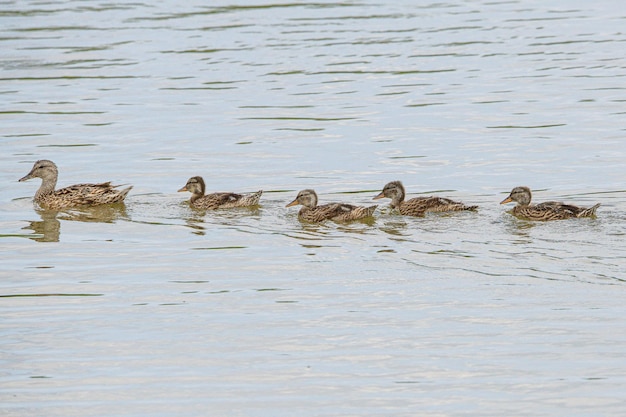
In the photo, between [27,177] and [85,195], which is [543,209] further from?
[27,177]

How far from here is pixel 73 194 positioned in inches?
643

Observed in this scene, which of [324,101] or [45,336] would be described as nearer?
[45,336]

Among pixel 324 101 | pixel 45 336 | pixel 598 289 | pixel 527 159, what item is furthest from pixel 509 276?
pixel 324 101

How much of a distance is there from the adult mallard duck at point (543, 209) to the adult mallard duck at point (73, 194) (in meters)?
4.56

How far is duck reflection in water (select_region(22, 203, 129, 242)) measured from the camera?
49.6ft

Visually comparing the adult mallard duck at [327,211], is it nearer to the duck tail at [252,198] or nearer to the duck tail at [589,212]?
the duck tail at [252,198]

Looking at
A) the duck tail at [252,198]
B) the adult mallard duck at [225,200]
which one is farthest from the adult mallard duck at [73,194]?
the duck tail at [252,198]

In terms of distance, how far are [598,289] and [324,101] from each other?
11787 mm

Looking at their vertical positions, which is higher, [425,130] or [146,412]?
[425,130]

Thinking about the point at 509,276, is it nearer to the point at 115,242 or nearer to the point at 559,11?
the point at 115,242

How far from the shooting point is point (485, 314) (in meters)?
10.9

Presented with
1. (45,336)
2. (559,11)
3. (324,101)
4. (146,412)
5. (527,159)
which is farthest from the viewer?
(559,11)

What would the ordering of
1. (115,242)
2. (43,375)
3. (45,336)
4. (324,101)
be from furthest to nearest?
(324,101) → (115,242) → (45,336) → (43,375)

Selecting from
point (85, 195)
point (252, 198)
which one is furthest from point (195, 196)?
point (85, 195)
